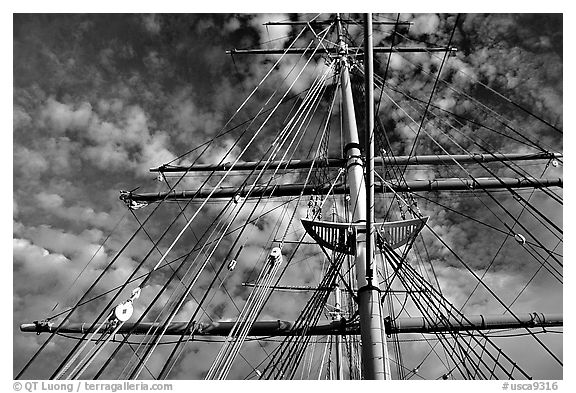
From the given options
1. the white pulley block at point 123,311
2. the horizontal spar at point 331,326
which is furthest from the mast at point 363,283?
the horizontal spar at point 331,326

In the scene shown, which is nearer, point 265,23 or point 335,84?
point 265,23

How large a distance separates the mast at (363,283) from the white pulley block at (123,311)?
2.53 m

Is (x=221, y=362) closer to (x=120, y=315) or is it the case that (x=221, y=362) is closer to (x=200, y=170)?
(x=120, y=315)

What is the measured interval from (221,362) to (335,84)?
6667 millimetres

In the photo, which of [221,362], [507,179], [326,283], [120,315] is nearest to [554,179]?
[507,179]

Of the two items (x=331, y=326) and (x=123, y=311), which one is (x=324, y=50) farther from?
(x=123, y=311)

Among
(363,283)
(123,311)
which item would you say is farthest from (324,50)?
(123,311)

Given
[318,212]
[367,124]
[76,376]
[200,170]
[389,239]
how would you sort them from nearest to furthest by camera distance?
[76,376] < [367,124] < [389,239] < [318,212] < [200,170]

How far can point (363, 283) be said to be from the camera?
524cm

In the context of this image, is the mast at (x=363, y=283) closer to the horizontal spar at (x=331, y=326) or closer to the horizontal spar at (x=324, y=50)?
the horizontal spar at (x=324, y=50)

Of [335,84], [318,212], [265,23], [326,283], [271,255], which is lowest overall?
[271,255]

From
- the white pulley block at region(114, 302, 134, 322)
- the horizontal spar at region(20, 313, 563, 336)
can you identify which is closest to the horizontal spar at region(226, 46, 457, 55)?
the horizontal spar at region(20, 313, 563, 336)

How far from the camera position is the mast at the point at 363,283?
182 inches
